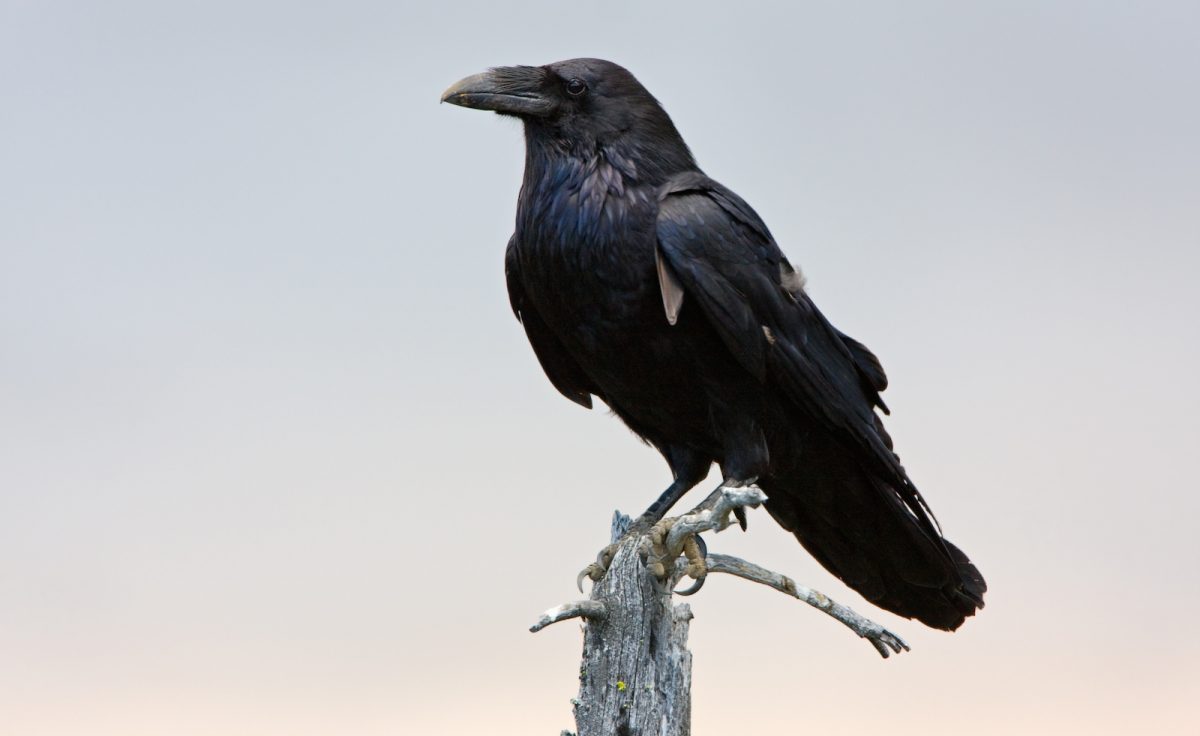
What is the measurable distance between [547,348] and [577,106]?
95 cm

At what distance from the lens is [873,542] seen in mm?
5766

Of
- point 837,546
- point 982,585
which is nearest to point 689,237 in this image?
point 837,546

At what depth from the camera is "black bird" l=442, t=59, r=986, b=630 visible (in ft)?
16.9

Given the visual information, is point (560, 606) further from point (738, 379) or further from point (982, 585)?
point (982, 585)

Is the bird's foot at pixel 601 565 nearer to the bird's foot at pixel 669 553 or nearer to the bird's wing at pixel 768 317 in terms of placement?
the bird's foot at pixel 669 553

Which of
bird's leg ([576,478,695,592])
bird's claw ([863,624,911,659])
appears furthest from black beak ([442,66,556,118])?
bird's claw ([863,624,911,659])

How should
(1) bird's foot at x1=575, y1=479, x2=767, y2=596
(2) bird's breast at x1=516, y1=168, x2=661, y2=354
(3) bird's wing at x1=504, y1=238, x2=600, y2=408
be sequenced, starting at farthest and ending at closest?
(3) bird's wing at x1=504, y1=238, x2=600, y2=408 → (2) bird's breast at x1=516, y1=168, x2=661, y2=354 → (1) bird's foot at x1=575, y1=479, x2=767, y2=596

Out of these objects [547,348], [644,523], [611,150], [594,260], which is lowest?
[644,523]

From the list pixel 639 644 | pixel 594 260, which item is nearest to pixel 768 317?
pixel 594 260

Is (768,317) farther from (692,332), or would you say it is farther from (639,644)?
(639,644)

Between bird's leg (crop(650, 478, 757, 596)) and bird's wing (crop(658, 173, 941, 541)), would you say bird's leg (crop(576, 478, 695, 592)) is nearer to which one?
bird's leg (crop(650, 478, 757, 596))

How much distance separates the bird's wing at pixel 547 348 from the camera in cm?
570

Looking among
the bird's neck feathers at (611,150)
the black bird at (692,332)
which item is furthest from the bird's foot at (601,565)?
the bird's neck feathers at (611,150)

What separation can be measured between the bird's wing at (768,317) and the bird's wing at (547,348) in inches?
29.0
